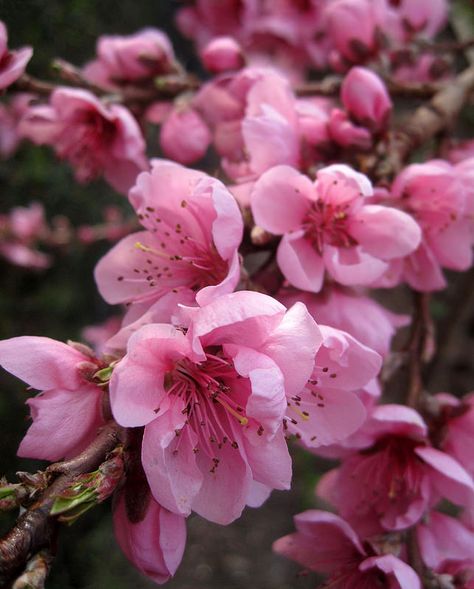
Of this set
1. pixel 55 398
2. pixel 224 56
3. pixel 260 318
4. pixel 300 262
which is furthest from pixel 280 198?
pixel 224 56

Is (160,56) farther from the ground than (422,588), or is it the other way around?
(160,56)

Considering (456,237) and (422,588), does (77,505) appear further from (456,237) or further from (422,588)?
(456,237)

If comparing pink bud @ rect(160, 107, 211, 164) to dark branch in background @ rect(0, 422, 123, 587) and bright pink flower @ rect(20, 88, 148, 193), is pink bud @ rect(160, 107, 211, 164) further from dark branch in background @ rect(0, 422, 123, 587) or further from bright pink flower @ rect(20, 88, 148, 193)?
dark branch in background @ rect(0, 422, 123, 587)

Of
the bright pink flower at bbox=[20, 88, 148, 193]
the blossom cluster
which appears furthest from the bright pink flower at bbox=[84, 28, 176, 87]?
the bright pink flower at bbox=[20, 88, 148, 193]

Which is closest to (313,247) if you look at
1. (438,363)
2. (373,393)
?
(373,393)

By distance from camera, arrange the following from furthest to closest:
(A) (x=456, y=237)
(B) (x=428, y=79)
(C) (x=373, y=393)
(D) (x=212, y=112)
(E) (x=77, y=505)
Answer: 1. (B) (x=428, y=79)
2. (D) (x=212, y=112)
3. (A) (x=456, y=237)
4. (C) (x=373, y=393)
5. (E) (x=77, y=505)

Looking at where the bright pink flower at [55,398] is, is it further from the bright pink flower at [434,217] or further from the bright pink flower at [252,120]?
the bright pink flower at [434,217]

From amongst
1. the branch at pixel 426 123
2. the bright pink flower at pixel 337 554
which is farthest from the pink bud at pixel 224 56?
the bright pink flower at pixel 337 554
